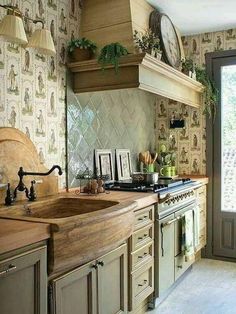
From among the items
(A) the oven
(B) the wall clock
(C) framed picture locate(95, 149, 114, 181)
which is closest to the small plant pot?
(B) the wall clock

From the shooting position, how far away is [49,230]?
163cm

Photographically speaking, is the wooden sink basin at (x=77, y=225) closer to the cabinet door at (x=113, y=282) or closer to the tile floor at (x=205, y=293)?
the cabinet door at (x=113, y=282)

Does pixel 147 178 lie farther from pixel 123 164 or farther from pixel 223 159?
pixel 223 159

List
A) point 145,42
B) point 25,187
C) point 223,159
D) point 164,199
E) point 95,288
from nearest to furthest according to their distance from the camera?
point 95,288 < point 25,187 < point 145,42 < point 164,199 < point 223,159

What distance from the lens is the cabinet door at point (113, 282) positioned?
6.93 feet

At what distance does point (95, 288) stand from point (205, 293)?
1.60 meters

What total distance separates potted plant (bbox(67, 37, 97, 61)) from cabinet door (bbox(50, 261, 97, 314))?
1668 millimetres

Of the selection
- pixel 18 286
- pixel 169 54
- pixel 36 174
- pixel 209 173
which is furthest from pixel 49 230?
pixel 209 173

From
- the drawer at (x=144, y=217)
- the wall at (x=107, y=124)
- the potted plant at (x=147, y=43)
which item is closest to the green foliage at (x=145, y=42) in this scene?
the potted plant at (x=147, y=43)

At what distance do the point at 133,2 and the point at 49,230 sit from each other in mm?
2149

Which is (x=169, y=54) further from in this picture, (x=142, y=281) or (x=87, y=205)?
(x=142, y=281)

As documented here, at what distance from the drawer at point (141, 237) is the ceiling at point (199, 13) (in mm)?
2048

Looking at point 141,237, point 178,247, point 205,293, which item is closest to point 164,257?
point 178,247

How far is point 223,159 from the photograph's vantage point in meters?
4.21
